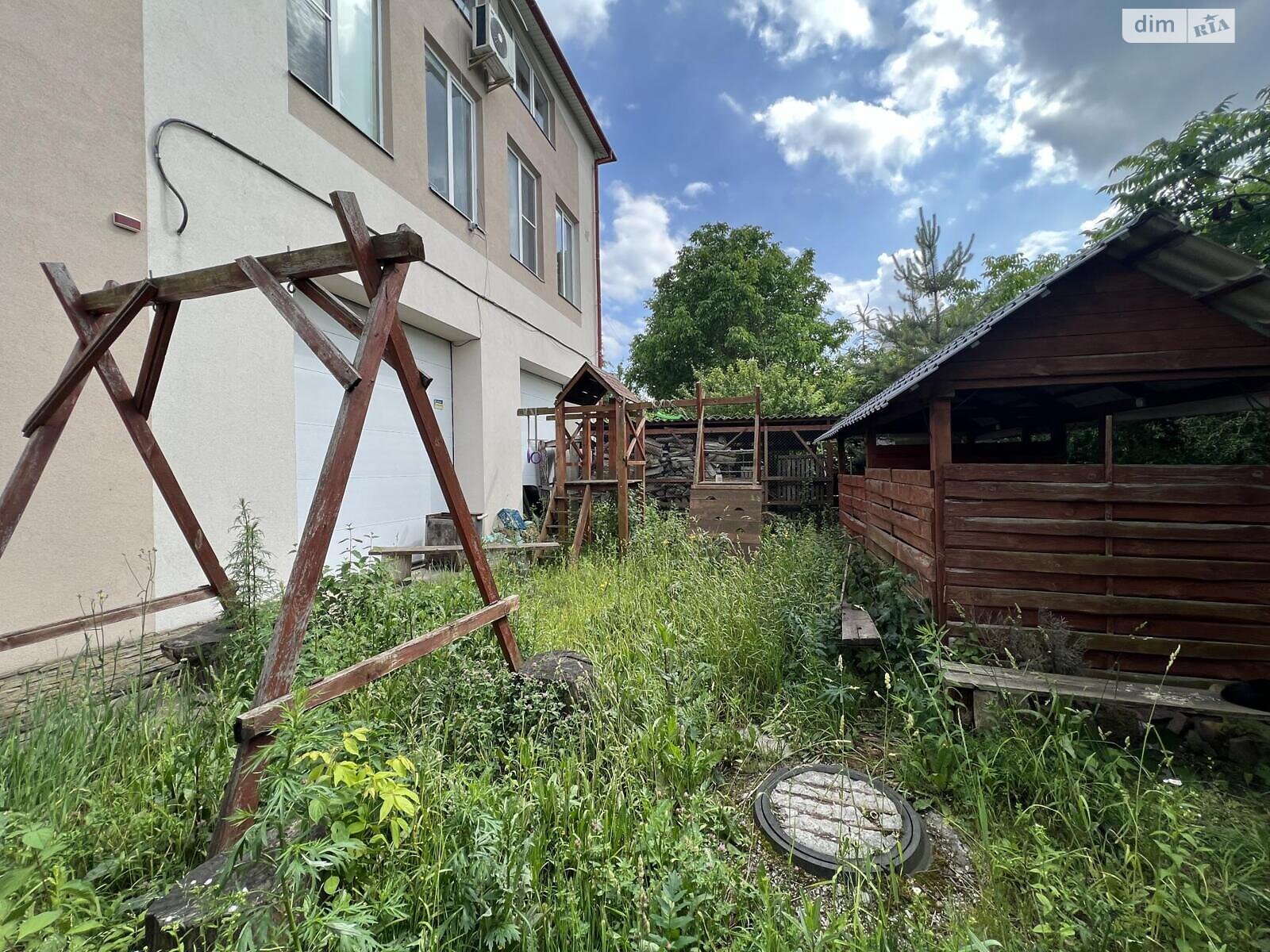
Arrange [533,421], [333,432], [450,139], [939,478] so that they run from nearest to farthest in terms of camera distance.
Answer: [333,432] → [939,478] → [450,139] → [533,421]

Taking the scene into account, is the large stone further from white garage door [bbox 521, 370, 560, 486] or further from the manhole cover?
white garage door [bbox 521, 370, 560, 486]

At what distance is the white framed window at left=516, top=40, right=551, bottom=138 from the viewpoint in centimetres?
898

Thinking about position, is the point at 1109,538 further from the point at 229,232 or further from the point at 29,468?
the point at 229,232

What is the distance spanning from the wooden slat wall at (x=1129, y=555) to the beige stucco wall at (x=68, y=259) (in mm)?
5464

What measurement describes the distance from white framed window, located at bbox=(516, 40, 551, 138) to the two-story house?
97 centimetres

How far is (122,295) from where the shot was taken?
7.88ft

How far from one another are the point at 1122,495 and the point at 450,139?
8427 mm

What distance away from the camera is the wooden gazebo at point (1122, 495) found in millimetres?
2865

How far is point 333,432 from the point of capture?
2.24m

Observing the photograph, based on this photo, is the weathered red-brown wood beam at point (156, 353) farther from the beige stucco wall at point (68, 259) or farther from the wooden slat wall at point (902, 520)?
the wooden slat wall at point (902, 520)

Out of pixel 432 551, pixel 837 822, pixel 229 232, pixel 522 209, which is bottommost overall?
pixel 837 822

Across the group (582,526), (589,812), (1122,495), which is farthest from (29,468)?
(1122,495)

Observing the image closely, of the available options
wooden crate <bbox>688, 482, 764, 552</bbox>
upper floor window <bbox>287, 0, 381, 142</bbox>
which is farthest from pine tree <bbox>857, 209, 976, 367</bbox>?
upper floor window <bbox>287, 0, 381, 142</bbox>

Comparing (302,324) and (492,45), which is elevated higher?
(492,45)
